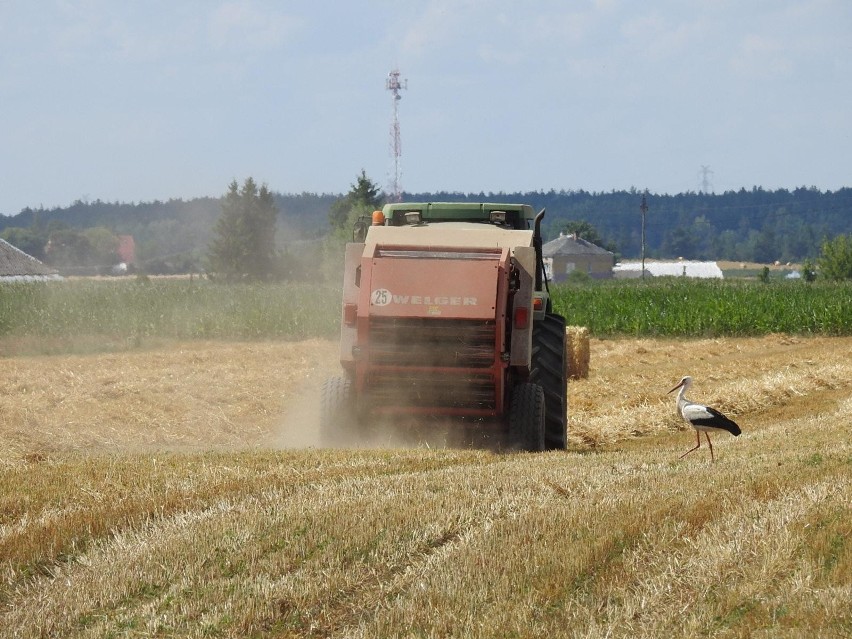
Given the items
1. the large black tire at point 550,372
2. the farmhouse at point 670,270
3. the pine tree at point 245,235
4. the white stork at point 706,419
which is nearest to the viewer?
the white stork at point 706,419

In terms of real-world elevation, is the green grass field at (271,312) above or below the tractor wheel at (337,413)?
below

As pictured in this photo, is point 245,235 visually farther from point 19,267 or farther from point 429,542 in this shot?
point 429,542

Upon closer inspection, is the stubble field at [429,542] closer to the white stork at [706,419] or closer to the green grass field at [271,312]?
the white stork at [706,419]

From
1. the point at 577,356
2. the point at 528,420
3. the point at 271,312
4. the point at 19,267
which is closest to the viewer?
the point at 528,420

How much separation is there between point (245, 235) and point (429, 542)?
87013mm

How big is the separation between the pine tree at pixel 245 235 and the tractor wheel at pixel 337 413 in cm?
7740

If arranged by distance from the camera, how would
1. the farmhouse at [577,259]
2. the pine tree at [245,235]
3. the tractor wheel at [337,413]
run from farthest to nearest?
the farmhouse at [577,259] < the pine tree at [245,235] < the tractor wheel at [337,413]

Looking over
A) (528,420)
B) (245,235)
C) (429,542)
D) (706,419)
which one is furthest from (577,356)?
(245,235)

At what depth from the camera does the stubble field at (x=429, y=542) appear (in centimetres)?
516

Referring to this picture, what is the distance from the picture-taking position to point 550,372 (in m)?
11.7

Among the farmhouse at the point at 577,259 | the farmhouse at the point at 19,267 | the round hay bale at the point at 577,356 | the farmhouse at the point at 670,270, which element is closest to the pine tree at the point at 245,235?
the farmhouse at the point at 19,267

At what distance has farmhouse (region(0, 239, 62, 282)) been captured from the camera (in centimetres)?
6041

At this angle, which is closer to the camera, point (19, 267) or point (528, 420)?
point (528, 420)

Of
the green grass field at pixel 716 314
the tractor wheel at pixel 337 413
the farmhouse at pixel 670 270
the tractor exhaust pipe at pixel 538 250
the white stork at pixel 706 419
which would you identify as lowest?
the farmhouse at pixel 670 270
